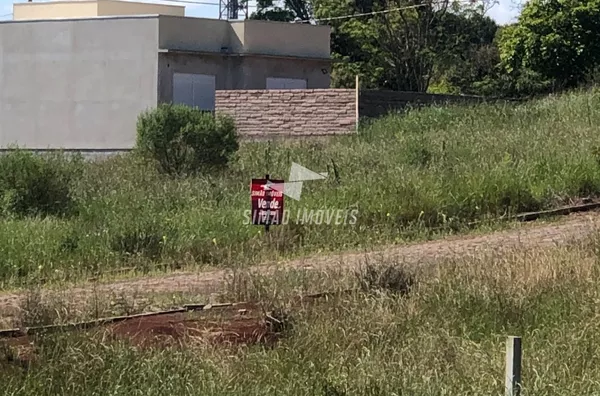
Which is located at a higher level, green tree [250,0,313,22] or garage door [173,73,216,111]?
green tree [250,0,313,22]

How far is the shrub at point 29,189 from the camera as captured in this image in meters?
15.3

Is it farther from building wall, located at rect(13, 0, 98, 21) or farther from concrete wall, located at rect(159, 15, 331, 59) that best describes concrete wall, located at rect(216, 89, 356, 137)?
building wall, located at rect(13, 0, 98, 21)

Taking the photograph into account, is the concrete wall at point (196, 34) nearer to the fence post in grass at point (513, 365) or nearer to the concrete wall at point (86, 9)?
the concrete wall at point (86, 9)

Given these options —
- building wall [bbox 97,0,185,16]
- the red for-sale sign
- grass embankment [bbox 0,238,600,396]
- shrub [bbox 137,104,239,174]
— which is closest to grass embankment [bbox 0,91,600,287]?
the red for-sale sign

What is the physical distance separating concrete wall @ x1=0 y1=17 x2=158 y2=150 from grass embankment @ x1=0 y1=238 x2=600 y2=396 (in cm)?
2254

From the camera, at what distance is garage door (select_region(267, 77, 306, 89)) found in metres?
32.8

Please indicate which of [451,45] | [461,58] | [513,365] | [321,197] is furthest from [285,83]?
[513,365]

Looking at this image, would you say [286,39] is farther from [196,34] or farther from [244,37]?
[196,34]

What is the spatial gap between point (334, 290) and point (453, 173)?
7151 mm

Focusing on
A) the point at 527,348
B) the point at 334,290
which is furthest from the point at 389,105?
the point at 527,348

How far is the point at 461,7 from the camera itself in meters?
45.2

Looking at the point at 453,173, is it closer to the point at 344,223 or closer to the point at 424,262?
the point at 344,223

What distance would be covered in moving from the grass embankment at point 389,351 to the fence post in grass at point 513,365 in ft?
1.61

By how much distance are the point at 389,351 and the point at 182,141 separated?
1314 centimetres
